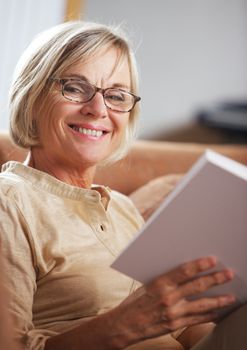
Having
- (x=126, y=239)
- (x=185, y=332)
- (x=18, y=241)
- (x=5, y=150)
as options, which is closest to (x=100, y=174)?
(x=5, y=150)

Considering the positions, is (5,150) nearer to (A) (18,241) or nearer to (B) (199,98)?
(A) (18,241)

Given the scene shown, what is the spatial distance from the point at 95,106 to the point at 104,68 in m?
0.09

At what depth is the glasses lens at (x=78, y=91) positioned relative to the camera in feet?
4.53

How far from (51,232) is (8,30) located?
6.16 ft

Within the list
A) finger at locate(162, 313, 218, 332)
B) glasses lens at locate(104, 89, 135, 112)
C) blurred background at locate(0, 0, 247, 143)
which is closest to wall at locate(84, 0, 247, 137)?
blurred background at locate(0, 0, 247, 143)

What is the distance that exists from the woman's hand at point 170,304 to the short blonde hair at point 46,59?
555 millimetres

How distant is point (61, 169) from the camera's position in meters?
1.42

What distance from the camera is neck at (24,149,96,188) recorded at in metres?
1.42

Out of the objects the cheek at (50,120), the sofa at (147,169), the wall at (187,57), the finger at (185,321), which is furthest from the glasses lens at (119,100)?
the wall at (187,57)

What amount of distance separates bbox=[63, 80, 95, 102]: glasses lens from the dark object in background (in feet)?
9.34

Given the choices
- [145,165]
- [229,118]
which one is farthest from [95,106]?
[229,118]

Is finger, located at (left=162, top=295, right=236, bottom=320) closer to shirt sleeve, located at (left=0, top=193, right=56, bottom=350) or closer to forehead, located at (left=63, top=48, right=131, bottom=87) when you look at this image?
shirt sleeve, located at (left=0, top=193, right=56, bottom=350)

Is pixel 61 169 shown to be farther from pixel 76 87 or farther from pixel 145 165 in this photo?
pixel 145 165

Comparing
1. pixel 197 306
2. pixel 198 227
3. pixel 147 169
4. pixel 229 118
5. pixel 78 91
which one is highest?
pixel 78 91
